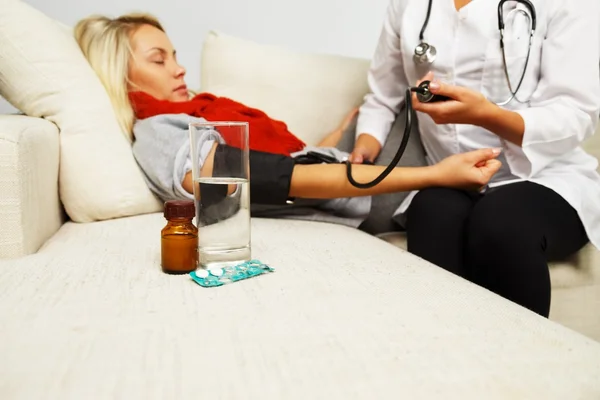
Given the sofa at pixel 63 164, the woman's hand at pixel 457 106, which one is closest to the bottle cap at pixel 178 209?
the sofa at pixel 63 164

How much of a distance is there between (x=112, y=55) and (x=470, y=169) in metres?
0.86

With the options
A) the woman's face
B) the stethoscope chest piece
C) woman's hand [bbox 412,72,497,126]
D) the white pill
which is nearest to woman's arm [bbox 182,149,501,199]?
woman's hand [bbox 412,72,497,126]

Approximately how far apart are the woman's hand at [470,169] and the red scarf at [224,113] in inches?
14.6

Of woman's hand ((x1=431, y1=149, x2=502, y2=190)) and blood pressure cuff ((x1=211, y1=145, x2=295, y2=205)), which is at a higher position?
woman's hand ((x1=431, y1=149, x2=502, y2=190))

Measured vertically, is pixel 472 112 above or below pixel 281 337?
above

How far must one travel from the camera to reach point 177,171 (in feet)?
4.05

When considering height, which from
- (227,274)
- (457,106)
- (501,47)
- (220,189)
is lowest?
(227,274)

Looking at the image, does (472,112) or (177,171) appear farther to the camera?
(177,171)

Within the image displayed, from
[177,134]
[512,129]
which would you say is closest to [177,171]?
[177,134]

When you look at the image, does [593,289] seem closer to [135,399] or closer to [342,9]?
[135,399]

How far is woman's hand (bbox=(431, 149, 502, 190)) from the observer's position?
3.89ft

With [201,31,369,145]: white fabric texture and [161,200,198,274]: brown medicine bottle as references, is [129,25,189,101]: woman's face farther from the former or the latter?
[161,200,198,274]: brown medicine bottle

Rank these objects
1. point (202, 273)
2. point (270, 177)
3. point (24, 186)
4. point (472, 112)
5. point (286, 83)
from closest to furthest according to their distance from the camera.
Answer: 1. point (202, 273)
2. point (24, 186)
3. point (472, 112)
4. point (270, 177)
5. point (286, 83)

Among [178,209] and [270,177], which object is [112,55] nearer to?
[270,177]
